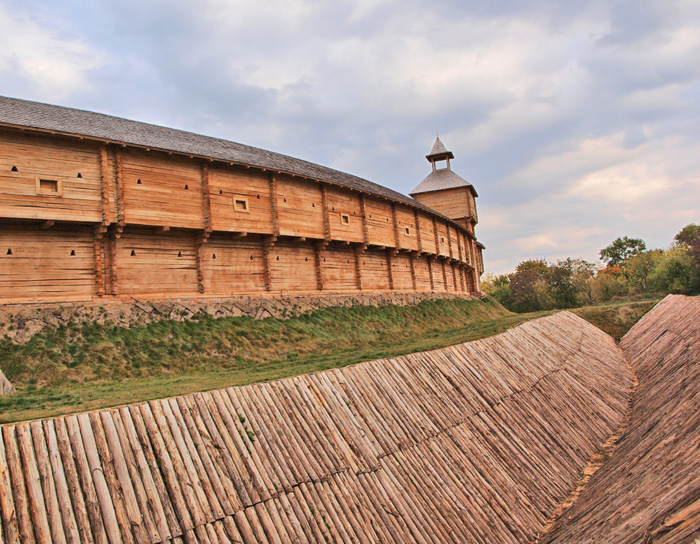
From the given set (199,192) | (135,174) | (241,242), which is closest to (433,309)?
(241,242)

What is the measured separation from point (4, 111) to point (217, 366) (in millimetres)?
10942

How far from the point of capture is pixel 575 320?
23422 mm

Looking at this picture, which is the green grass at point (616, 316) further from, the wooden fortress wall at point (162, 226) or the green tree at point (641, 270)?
the green tree at point (641, 270)

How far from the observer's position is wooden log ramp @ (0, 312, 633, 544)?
4.93 metres

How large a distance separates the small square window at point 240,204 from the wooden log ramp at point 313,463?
1281cm

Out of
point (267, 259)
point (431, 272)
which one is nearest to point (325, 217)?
point (267, 259)

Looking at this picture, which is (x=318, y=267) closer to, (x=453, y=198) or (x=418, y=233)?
(x=418, y=233)

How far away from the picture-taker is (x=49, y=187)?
15.7m

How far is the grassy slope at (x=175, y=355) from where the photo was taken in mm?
9727

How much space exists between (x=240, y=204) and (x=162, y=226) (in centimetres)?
385

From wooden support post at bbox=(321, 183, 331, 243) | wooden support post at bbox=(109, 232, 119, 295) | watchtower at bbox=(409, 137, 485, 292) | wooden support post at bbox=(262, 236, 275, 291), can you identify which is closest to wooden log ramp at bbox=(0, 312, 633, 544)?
A: wooden support post at bbox=(109, 232, 119, 295)

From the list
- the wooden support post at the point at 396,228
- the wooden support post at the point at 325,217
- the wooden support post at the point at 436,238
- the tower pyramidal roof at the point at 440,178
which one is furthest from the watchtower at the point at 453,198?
the wooden support post at the point at 325,217

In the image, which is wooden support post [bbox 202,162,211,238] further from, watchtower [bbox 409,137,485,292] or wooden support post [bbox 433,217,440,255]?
watchtower [bbox 409,137,485,292]

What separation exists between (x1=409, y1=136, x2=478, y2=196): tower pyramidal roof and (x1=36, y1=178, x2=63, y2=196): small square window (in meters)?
38.8
